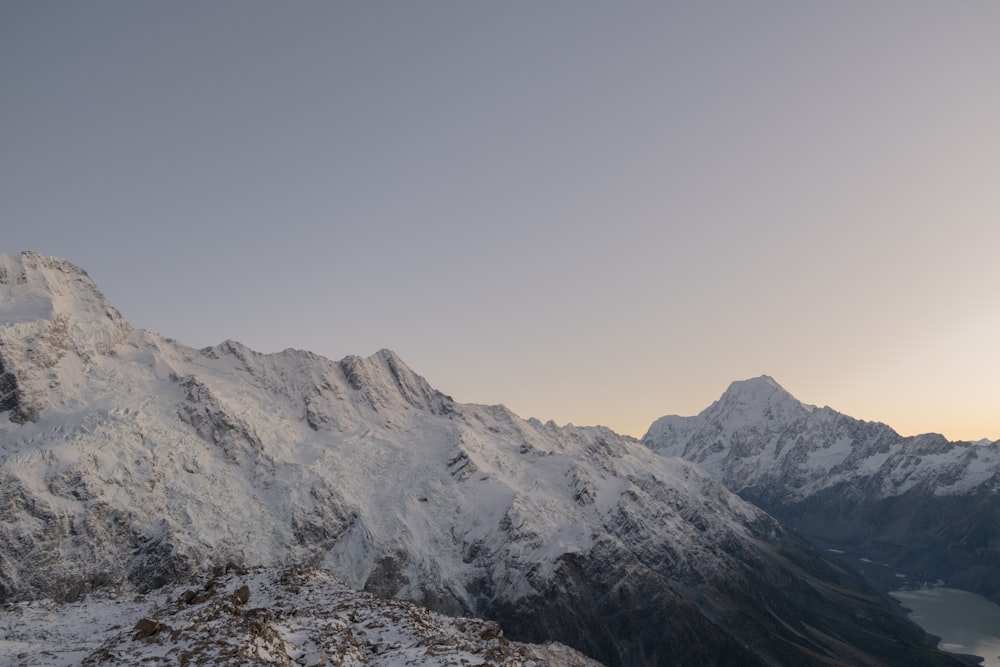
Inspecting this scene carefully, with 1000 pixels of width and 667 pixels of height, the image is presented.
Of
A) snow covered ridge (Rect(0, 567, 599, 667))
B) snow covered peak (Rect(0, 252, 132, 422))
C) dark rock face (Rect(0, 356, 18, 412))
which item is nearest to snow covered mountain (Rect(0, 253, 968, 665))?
dark rock face (Rect(0, 356, 18, 412))

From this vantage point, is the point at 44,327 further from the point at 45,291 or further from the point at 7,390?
the point at 7,390

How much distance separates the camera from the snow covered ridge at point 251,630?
48938 mm

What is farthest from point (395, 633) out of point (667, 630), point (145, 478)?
point (667, 630)

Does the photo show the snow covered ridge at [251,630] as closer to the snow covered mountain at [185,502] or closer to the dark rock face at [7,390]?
the snow covered mountain at [185,502]

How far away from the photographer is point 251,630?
50.2 m

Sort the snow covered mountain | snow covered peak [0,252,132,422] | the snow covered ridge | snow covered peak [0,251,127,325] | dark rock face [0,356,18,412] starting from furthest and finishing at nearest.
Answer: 1. snow covered peak [0,251,127,325]
2. snow covered peak [0,252,132,422]
3. dark rock face [0,356,18,412]
4. the snow covered mountain
5. the snow covered ridge

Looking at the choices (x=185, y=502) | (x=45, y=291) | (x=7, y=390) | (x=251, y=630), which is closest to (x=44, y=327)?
(x=45, y=291)

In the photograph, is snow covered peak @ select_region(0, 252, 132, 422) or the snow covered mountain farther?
snow covered peak @ select_region(0, 252, 132, 422)

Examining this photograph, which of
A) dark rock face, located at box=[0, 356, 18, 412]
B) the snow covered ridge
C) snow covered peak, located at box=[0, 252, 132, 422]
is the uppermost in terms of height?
snow covered peak, located at box=[0, 252, 132, 422]

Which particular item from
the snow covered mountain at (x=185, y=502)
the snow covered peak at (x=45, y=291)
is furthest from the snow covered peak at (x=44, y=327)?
the snow covered mountain at (x=185, y=502)

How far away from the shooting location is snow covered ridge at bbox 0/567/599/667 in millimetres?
48938

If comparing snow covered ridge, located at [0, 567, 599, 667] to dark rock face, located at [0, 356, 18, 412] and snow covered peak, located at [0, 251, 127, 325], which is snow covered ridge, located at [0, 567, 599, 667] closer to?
dark rock face, located at [0, 356, 18, 412]

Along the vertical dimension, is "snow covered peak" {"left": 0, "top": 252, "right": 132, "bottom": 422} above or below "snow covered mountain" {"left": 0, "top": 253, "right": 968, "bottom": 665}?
above

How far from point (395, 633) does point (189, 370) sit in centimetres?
16212
